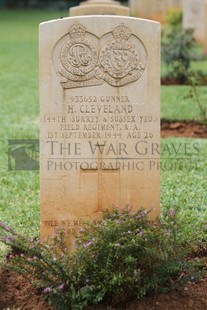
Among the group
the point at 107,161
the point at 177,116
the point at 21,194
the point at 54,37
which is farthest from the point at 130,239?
the point at 177,116

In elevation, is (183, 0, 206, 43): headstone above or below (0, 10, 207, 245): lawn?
above

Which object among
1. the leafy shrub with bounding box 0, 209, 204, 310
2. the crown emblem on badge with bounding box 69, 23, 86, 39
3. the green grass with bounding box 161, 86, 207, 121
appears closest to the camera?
the leafy shrub with bounding box 0, 209, 204, 310

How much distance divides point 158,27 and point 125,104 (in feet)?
1.76

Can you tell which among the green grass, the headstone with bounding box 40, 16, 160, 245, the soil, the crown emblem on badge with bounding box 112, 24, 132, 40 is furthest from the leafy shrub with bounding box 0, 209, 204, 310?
the green grass

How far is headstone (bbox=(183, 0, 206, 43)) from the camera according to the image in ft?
58.9

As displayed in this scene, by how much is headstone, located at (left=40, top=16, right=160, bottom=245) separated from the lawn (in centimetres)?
52

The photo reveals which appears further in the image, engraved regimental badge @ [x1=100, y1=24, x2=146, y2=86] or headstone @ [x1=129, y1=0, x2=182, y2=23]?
headstone @ [x1=129, y1=0, x2=182, y2=23]

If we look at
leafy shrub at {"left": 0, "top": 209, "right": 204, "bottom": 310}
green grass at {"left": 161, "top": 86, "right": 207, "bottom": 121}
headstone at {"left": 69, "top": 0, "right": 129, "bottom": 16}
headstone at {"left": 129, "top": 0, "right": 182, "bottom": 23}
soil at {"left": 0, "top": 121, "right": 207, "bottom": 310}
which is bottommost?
soil at {"left": 0, "top": 121, "right": 207, "bottom": 310}

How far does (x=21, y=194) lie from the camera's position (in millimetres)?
6285

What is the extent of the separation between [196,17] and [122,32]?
14.0 m

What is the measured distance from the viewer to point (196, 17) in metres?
18.0

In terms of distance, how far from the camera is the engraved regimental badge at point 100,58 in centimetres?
452

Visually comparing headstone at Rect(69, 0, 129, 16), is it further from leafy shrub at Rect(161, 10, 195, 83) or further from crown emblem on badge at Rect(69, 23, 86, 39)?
crown emblem on badge at Rect(69, 23, 86, 39)

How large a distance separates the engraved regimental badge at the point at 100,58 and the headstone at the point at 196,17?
13870 mm
